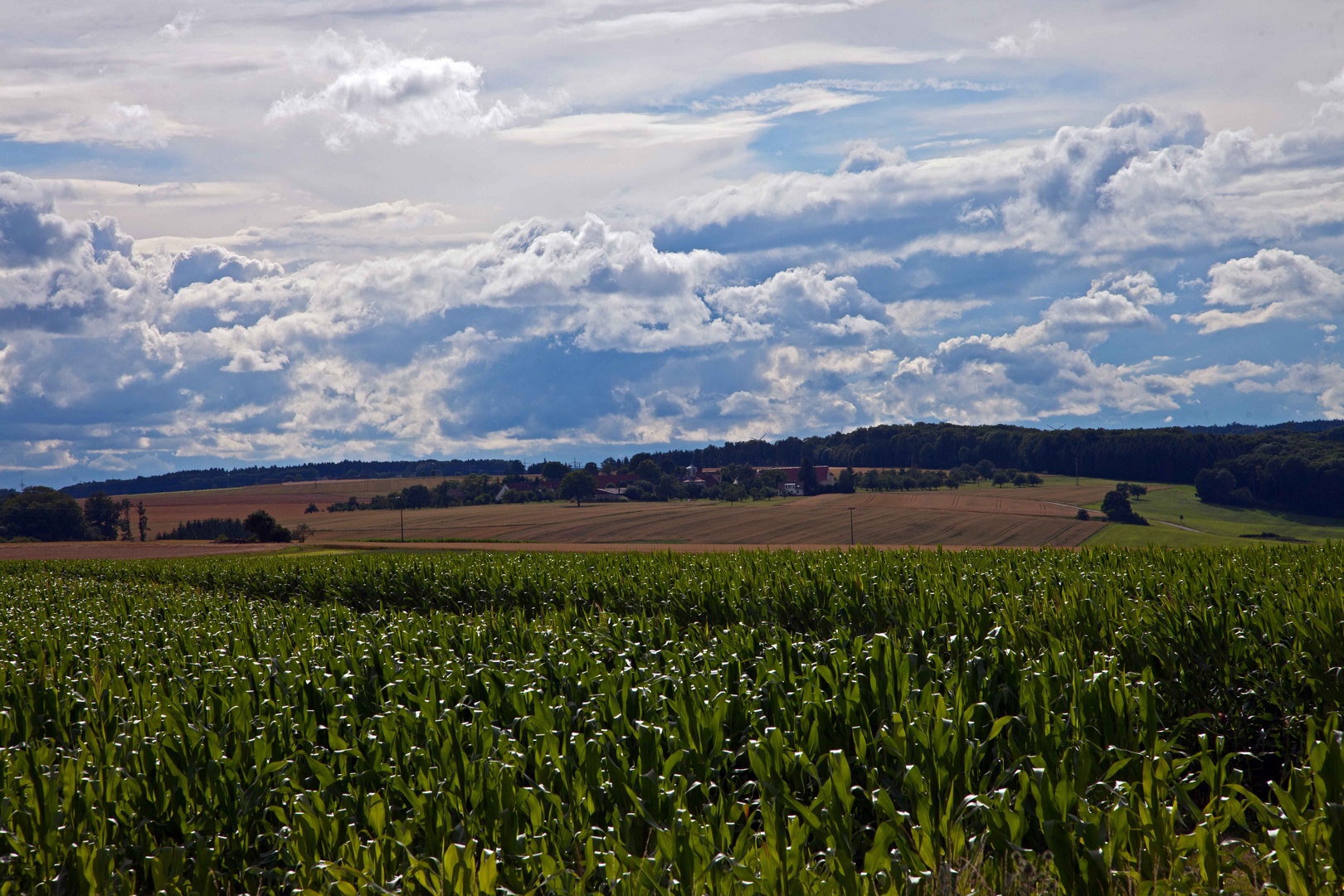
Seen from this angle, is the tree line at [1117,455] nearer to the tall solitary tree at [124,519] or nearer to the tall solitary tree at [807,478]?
the tall solitary tree at [807,478]

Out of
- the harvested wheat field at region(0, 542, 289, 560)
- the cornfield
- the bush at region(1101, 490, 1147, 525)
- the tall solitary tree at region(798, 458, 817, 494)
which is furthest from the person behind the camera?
the tall solitary tree at region(798, 458, 817, 494)

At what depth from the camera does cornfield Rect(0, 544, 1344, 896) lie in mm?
4082

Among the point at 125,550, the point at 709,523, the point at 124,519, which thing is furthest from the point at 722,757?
the point at 124,519

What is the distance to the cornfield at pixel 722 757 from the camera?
4082mm

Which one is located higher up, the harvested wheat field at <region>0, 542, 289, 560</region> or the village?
the village

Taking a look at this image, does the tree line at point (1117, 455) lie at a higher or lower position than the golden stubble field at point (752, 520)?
higher

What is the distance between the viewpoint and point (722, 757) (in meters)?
5.87

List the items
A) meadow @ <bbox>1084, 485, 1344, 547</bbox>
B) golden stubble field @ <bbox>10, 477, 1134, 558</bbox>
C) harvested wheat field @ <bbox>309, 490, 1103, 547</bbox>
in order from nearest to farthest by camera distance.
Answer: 1. meadow @ <bbox>1084, 485, 1344, 547</bbox>
2. golden stubble field @ <bbox>10, 477, 1134, 558</bbox>
3. harvested wheat field @ <bbox>309, 490, 1103, 547</bbox>

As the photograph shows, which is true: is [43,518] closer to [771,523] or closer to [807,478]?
[771,523]

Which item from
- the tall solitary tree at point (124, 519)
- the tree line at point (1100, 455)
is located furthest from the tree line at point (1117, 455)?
the tall solitary tree at point (124, 519)

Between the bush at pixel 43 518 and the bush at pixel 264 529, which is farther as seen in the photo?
the bush at pixel 43 518

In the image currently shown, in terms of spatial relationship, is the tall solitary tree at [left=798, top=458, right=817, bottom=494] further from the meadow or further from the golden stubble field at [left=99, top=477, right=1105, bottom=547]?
the meadow

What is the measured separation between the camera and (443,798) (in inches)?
189

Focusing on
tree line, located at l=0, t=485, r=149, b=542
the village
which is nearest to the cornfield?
the village
